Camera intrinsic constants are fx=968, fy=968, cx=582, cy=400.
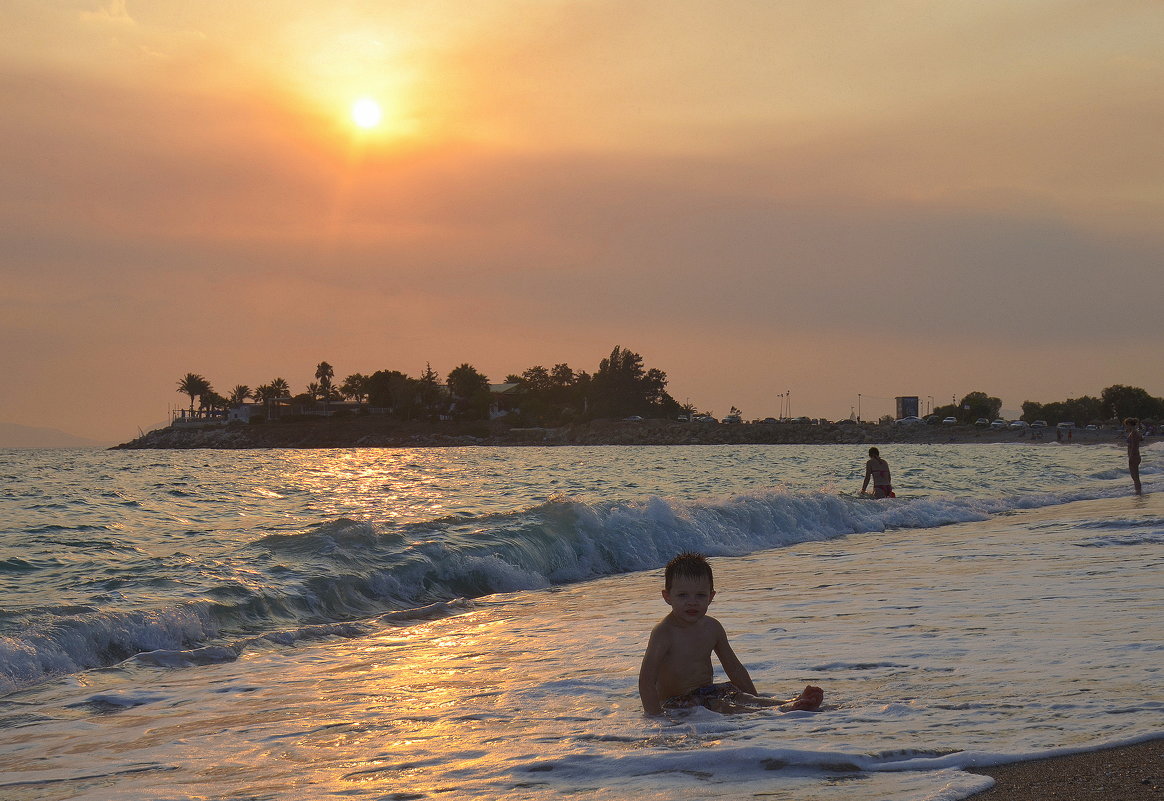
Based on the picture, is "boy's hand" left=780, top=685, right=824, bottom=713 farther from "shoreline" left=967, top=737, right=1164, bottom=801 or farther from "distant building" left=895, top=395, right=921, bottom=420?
"distant building" left=895, top=395, right=921, bottom=420

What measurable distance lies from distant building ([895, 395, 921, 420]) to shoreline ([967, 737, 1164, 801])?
196383 mm

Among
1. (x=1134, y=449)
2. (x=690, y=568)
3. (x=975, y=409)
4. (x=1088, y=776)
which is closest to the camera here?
(x=1088, y=776)

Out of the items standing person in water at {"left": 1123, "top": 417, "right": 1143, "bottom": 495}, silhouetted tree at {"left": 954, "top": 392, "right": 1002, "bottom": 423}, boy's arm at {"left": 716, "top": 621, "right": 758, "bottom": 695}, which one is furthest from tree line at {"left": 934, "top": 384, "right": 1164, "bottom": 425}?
boy's arm at {"left": 716, "top": 621, "right": 758, "bottom": 695}

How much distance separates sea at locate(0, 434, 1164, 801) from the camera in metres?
5.09

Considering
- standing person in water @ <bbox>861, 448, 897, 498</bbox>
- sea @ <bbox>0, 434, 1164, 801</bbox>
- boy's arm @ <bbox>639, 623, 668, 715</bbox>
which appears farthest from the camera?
standing person in water @ <bbox>861, 448, 897, 498</bbox>

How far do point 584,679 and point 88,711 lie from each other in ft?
12.3

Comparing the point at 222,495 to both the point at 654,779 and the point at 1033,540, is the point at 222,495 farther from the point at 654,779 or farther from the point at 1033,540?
the point at 654,779

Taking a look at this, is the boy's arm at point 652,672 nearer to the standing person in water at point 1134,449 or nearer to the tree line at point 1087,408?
the standing person in water at point 1134,449

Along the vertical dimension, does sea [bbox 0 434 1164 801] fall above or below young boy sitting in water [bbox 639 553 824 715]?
below

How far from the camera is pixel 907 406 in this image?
→ 632ft

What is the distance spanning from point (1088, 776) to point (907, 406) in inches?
7813

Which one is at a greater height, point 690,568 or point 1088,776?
point 690,568

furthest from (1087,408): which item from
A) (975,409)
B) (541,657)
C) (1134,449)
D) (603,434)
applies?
(541,657)

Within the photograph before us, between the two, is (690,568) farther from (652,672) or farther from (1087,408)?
(1087,408)
